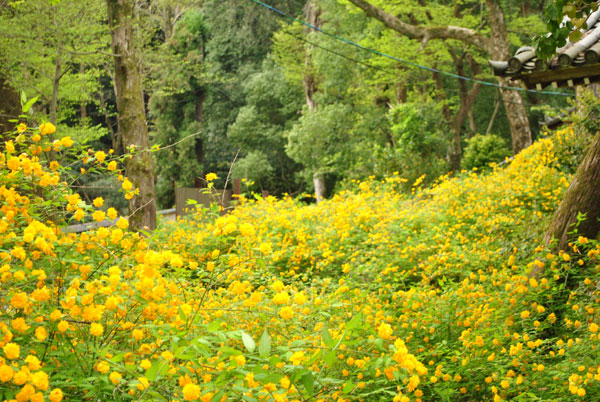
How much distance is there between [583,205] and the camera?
4754 millimetres

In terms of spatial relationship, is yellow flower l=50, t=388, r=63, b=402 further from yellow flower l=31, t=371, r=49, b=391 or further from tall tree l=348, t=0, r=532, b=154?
tall tree l=348, t=0, r=532, b=154

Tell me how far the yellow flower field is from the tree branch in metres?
8.52

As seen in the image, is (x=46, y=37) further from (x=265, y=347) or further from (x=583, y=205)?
(x=265, y=347)

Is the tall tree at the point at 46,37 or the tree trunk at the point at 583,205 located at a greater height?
the tall tree at the point at 46,37

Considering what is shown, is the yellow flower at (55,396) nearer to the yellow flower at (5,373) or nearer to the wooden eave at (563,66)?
the yellow flower at (5,373)

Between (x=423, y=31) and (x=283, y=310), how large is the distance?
14.8 meters

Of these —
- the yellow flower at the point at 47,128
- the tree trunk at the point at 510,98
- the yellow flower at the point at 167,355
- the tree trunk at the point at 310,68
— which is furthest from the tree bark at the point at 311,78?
the yellow flower at the point at 167,355

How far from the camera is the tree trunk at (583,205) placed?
470 centimetres

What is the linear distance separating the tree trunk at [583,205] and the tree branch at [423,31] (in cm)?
1090

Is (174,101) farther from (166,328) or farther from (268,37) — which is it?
(166,328)

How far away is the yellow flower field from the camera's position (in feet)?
6.51

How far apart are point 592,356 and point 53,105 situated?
1389 centimetres

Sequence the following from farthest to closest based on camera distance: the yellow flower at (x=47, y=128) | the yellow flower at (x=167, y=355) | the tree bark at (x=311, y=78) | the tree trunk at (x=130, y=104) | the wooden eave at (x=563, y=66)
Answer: the tree bark at (x=311, y=78) → the tree trunk at (x=130, y=104) → the wooden eave at (x=563, y=66) → the yellow flower at (x=47, y=128) → the yellow flower at (x=167, y=355)

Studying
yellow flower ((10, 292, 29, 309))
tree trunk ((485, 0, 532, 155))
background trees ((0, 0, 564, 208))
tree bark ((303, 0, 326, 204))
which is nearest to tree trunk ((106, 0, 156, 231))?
background trees ((0, 0, 564, 208))
